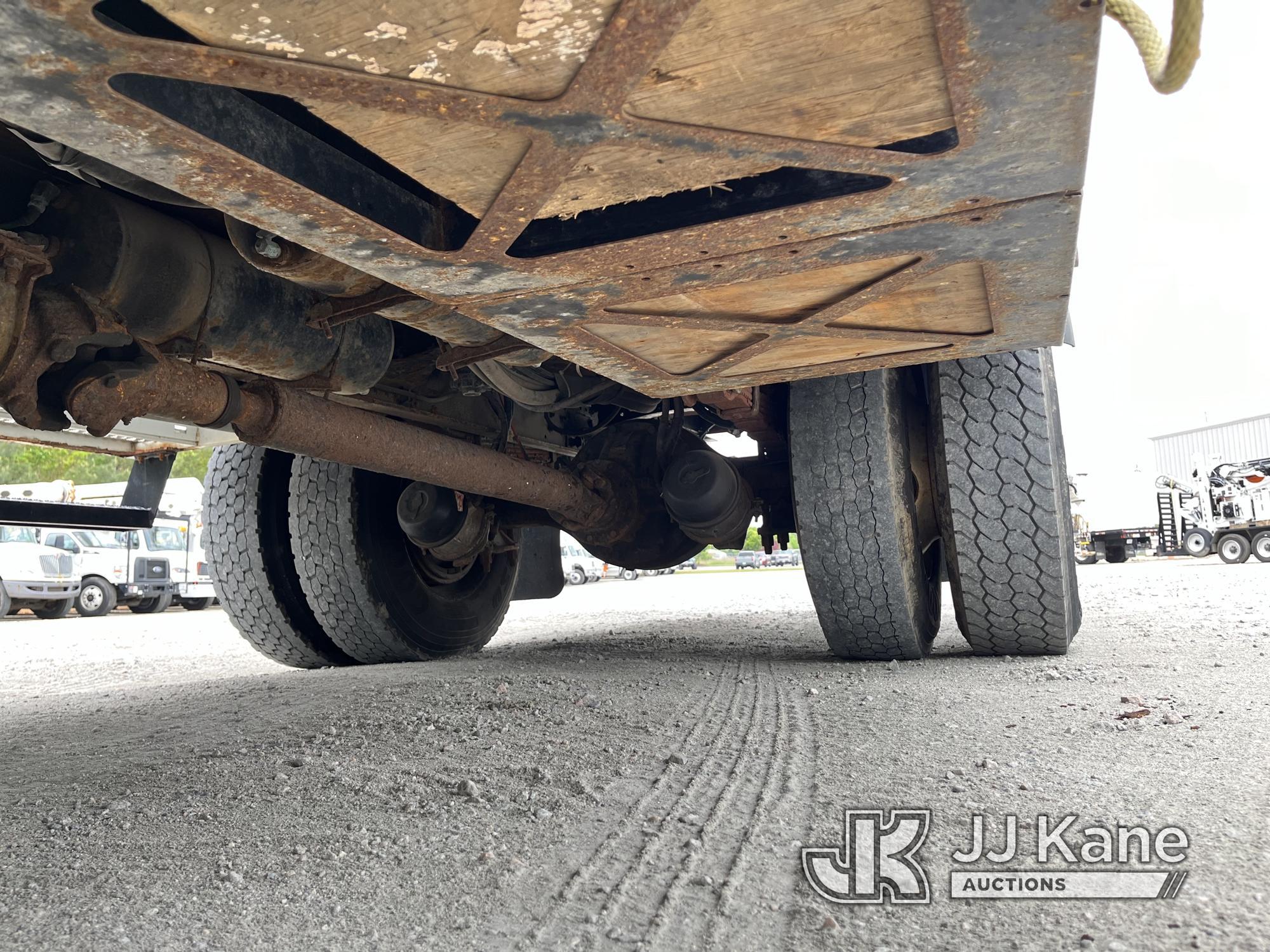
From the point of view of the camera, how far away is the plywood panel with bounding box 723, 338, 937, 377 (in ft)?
7.60

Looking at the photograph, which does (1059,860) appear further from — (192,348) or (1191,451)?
(1191,451)

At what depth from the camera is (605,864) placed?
1507mm

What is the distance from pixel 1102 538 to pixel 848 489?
74.0 feet

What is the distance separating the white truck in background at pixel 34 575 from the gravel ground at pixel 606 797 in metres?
10.9

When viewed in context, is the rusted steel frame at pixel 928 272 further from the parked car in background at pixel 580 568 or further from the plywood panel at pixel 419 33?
the parked car in background at pixel 580 568

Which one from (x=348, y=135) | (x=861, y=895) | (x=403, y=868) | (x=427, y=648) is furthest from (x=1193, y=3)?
(x=427, y=648)

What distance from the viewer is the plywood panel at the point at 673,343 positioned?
7.16 feet

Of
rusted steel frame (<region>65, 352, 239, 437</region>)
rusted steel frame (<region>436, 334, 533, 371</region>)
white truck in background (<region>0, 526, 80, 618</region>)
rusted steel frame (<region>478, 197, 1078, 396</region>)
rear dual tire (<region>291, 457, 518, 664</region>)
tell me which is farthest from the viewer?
white truck in background (<region>0, 526, 80, 618</region>)

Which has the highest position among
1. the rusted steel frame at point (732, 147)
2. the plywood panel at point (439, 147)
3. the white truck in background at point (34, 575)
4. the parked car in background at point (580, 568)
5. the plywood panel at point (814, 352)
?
the plywood panel at point (439, 147)

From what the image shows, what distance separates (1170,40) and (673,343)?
4.38ft

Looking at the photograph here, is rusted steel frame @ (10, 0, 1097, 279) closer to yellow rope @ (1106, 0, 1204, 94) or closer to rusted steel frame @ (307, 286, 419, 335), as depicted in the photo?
yellow rope @ (1106, 0, 1204, 94)

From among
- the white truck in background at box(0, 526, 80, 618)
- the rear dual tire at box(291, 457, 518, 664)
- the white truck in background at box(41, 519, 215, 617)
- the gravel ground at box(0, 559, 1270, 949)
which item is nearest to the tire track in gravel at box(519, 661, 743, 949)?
the gravel ground at box(0, 559, 1270, 949)

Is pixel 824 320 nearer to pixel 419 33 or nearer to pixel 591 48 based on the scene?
pixel 591 48

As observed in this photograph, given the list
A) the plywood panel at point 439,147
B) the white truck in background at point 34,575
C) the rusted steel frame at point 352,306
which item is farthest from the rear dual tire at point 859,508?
the white truck in background at point 34,575
